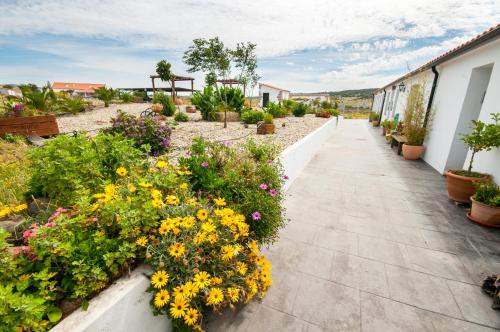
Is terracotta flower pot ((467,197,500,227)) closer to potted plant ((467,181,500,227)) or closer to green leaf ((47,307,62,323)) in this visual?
potted plant ((467,181,500,227))

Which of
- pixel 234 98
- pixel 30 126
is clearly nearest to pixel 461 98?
pixel 234 98

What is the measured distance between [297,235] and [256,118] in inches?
315

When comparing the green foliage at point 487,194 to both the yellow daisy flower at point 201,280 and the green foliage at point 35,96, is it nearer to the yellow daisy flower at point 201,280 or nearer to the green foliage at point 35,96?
the yellow daisy flower at point 201,280

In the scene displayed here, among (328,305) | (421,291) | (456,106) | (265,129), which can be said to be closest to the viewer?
(328,305)

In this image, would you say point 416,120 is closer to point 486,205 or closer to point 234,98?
point 486,205

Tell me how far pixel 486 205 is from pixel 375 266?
214 cm

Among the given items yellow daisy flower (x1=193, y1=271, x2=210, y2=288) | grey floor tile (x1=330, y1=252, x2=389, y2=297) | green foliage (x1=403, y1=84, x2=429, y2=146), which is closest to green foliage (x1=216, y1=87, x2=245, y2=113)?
green foliage (x1=403, y1=84, x2=429, y2=146)

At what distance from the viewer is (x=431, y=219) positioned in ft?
11.2

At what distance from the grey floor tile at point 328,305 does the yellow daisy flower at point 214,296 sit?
2.76 ft

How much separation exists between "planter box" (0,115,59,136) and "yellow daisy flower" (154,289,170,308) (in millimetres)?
7601

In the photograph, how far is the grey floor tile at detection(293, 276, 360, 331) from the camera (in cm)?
183

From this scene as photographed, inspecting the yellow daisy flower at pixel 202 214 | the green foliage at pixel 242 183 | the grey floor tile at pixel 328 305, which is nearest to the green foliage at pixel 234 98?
the green foliage at pixel 242 183

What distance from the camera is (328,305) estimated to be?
6.49 feet

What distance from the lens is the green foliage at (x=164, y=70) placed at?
2178 centimetres
